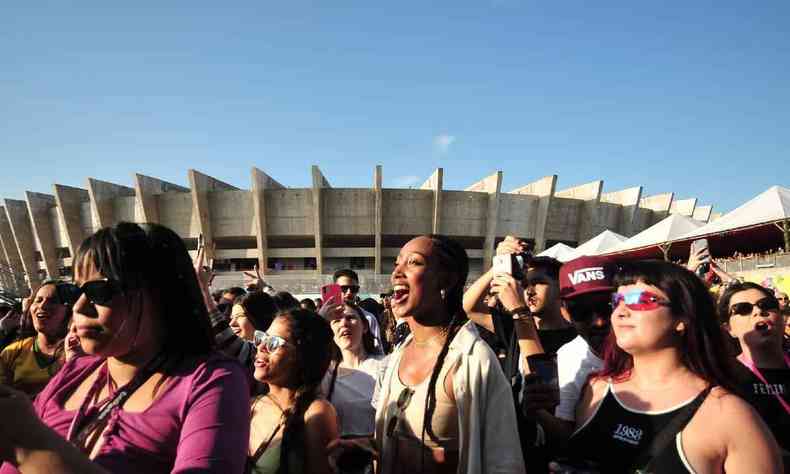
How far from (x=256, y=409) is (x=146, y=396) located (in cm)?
132

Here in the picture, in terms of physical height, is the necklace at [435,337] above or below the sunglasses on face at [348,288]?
above

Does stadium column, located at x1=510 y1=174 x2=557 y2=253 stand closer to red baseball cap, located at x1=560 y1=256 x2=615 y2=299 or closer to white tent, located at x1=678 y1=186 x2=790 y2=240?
white tent, located at x1=678 y1=186 x2=790 y2=240

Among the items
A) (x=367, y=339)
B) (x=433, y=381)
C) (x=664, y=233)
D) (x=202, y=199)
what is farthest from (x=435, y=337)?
(x=202, y=199)

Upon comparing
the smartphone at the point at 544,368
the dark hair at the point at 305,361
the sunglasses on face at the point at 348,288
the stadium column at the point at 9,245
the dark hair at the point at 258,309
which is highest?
the smartphone at the point at 544,368

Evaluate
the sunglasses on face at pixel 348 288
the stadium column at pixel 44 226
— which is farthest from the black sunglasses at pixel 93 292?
the stadium column at pixel 44 226

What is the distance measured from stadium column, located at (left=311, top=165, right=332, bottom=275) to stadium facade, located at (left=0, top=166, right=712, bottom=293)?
8cm

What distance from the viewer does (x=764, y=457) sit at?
167 centimetres

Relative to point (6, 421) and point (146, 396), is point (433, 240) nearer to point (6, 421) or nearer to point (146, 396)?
point (146, 396)

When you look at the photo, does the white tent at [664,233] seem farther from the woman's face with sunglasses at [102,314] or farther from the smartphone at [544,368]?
the woman's face with sunglasses at [102,314]

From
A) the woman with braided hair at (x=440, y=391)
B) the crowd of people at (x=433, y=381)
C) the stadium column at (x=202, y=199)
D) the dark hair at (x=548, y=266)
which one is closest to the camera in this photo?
the crowd of people at (x=433, y=381)

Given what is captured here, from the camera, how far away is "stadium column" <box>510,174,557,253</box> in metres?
38.8

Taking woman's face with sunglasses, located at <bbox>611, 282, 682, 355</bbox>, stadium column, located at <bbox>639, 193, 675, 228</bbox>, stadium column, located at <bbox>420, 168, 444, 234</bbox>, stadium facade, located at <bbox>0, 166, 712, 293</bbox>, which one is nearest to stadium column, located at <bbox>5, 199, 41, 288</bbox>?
stadium facade, located at <bbox>0, 166, 712, 293</bbox>

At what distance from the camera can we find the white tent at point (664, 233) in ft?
56.6

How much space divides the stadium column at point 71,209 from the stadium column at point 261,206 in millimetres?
14689
